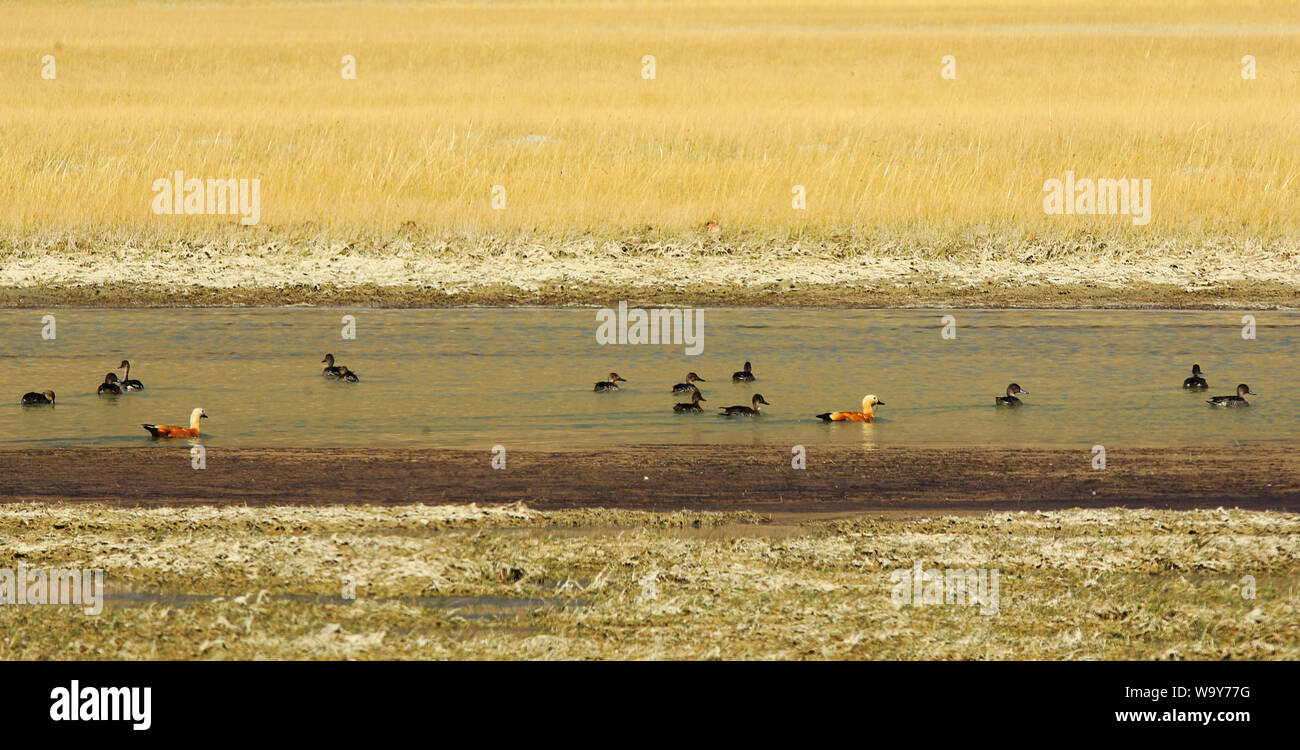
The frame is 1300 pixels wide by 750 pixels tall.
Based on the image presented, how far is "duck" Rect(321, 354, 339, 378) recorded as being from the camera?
15531 millimetres

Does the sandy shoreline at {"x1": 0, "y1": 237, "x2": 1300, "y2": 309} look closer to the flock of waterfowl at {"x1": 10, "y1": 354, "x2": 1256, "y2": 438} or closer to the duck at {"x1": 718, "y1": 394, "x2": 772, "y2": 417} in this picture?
the flock of waterfowl at {"x1": 10, "y1": 354, "x2": 1256, "y2": 438}

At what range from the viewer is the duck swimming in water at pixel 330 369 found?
15.5 metres

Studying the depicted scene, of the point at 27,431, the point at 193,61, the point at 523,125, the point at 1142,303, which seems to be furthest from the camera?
the point at 193,61

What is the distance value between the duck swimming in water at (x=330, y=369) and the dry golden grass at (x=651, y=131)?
765 centimetres

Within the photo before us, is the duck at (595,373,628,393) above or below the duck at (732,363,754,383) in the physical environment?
below

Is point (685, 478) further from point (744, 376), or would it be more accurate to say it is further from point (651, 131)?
point (651, 131)

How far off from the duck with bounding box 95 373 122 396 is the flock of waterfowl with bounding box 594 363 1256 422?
4.53 metres

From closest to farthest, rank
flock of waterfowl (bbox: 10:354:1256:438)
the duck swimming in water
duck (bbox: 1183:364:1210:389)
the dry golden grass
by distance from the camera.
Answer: flock of waterfowl (bbox: 10:354:1256:438)
duck (bbox: 1183:364:1210:389)
the duck swimming in water
the dry golden grass

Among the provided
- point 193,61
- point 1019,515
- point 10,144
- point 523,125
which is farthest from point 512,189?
point 193,61

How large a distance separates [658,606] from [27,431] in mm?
7399

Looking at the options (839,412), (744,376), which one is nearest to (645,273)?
(744,376)

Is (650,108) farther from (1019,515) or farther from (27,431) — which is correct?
(1019,515)

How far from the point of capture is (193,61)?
45344 millimetres

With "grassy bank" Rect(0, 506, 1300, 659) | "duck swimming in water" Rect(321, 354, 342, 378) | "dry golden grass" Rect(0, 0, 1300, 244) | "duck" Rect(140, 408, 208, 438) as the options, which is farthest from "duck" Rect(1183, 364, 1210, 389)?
"duck" Rect(140, 408, 208, 438)
